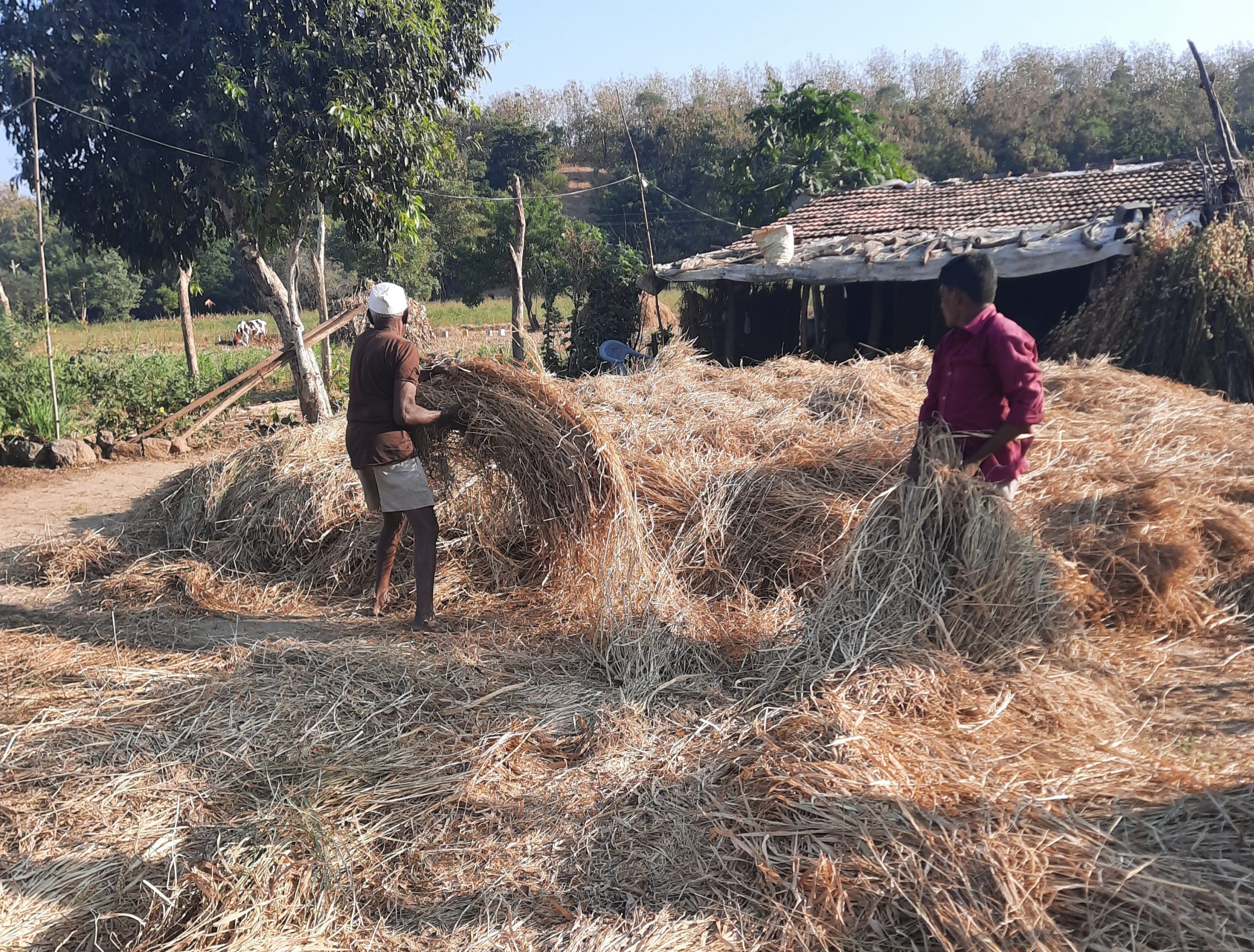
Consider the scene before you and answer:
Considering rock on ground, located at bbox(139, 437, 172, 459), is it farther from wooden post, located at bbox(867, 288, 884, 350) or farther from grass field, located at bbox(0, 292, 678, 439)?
wooden post, located at bbox(867, 288, 884, 350)

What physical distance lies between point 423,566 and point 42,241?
716cm

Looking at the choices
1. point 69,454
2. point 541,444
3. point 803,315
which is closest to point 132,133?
point 69,454

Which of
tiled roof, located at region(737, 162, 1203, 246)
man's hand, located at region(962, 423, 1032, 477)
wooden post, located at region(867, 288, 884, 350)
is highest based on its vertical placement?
tiled roof, located at region(737, 162, 1203, 246)

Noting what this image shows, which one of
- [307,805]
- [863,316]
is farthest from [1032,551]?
[863,316]

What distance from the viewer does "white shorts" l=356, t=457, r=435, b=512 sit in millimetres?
4254

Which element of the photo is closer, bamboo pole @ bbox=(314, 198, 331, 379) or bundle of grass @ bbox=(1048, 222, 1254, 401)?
bundle of grass @ bbox=(1048, 222, 1254, 401)

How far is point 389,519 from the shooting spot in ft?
14.8

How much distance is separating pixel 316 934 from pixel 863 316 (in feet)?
38.6

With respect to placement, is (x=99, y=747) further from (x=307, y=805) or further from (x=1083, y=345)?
(x=1083, y=345)

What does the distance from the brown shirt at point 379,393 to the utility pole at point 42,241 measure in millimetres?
5910

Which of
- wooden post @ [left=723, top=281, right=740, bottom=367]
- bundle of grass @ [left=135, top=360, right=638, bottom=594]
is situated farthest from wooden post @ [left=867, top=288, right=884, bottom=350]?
bundle of grass @ [left=135, top=360, right=638, bottom=594]

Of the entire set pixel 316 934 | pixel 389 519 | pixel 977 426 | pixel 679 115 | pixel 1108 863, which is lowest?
pixel 316 934

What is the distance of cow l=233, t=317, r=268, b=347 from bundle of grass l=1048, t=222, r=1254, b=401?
816 inches

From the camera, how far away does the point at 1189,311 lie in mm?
8172
